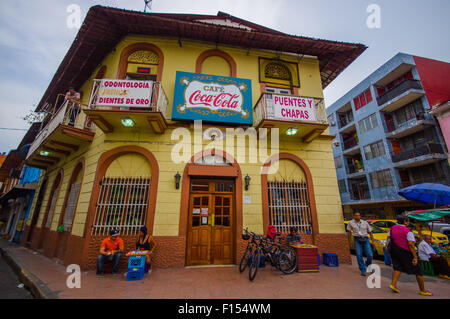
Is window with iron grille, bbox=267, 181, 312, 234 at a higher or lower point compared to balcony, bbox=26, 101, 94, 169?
lower

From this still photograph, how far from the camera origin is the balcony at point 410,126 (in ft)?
52.7

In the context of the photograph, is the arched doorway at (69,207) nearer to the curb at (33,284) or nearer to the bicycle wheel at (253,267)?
the curb at (33,284)

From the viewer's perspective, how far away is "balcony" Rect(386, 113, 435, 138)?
1606 cm

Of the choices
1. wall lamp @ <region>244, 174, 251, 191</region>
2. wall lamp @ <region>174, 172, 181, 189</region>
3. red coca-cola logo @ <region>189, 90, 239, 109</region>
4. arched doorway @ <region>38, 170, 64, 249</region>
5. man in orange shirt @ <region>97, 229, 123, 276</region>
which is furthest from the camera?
arched doorway @ <region>38, 170, 64, 249</region>

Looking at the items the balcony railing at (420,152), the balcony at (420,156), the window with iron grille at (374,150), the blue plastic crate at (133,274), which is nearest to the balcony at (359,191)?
the window with iron grille at (374,150)

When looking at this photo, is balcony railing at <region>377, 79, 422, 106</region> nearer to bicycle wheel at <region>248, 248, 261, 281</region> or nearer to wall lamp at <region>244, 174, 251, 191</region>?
wall lamp at <region>244, 174, 251, 191</region>

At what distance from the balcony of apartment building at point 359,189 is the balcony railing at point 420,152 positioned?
4.40 metres

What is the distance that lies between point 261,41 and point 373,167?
1888 cm

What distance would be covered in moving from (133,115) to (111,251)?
4249mm

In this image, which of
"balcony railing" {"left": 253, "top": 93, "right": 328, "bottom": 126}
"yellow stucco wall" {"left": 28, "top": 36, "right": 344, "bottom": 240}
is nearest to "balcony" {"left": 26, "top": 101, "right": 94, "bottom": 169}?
"yellow stucco wall" {"left": 28, "top": 36, "right": 344, "bottom": 240}

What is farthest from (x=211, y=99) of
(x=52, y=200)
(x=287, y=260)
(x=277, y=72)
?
(x=52, y=200)

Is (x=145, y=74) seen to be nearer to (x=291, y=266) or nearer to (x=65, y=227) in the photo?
(x=65, y=227)

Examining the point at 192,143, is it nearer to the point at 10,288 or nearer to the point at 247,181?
the point at 247,181

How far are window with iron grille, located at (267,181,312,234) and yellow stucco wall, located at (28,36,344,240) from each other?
47 centimetres
